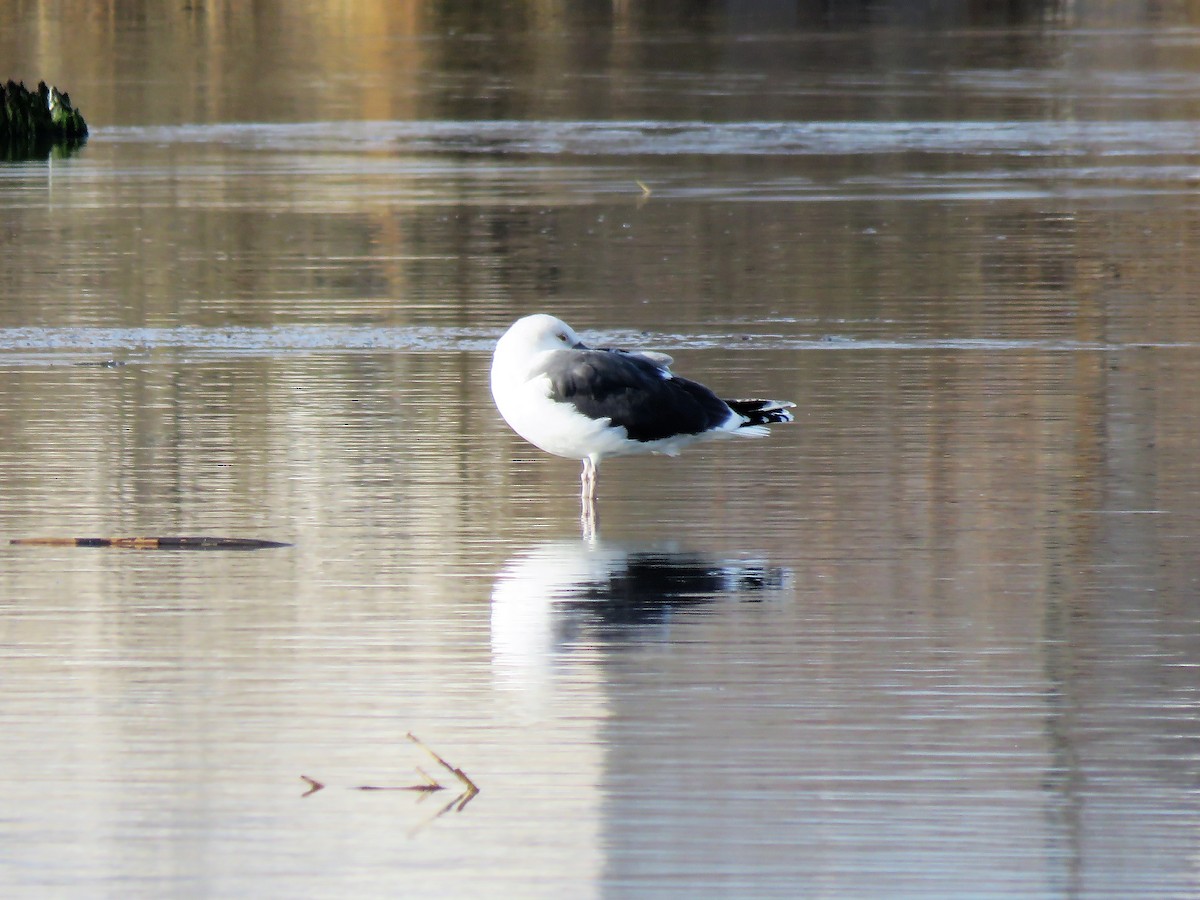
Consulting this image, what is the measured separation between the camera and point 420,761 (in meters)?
6.90

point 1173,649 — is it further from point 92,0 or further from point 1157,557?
point 92,0

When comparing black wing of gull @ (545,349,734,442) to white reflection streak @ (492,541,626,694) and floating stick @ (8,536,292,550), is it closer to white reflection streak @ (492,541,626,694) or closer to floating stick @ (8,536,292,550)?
white reflection streak @ (492,541,626,694)

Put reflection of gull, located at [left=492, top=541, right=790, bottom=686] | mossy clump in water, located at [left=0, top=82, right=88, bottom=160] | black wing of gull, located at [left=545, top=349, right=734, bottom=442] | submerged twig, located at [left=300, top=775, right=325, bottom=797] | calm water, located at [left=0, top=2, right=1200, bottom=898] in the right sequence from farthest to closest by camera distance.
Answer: mossy clump in water, located at [left=0, top=82, right=88, bottom=160]
black wing of gull, located at [left=545, top=349, right=734, bottom=442]
reflection of gull, located at [left=492, top=541, right=790, bottom=686]
submerged twig, located at [left=300, top=775, right=325, bottom=797]
calm water, located at [left=0, top=2, right=1200, bottom=898]

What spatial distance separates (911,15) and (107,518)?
7565cm

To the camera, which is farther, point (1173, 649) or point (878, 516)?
point (878, 516)

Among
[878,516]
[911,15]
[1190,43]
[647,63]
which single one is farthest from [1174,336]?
[911,15]

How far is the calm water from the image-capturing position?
6.28 meters

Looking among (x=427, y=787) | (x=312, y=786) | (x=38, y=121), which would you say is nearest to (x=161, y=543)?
(x=312, y=786)

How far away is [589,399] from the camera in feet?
34.1

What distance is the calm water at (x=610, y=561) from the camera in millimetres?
6281

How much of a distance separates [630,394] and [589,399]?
20 cm

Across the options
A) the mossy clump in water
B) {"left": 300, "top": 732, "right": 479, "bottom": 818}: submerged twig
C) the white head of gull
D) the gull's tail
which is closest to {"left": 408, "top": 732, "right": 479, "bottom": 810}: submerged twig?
{"left": 300, "top": 732, "right": 479, "bottom": 818}: submerged twig

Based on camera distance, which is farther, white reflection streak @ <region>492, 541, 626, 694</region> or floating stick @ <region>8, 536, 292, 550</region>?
floating stick @ <region>8, 536, 292, 550</region>

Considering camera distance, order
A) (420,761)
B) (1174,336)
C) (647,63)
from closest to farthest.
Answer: (420,761)
(1174,336)
(647,63)
